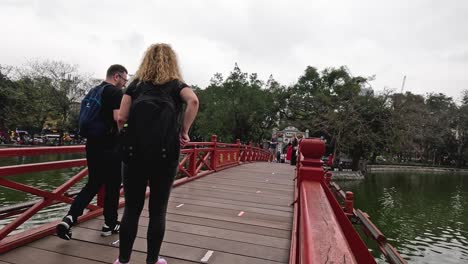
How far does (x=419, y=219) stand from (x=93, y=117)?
67.4 ft

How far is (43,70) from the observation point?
41.0 meters

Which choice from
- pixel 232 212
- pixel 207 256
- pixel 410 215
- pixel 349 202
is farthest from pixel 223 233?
pixel 410 215

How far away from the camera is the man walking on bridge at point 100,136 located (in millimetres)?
2947

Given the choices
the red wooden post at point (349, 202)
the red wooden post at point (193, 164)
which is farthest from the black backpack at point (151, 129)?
the red wooden post at point (349, 202)

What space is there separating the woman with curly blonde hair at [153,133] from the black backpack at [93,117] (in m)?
0.82

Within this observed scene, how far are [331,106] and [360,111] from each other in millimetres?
3507

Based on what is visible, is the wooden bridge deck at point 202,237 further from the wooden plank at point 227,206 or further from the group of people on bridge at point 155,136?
the group of people on bridge at point 155,136

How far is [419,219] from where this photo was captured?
61.7 ft

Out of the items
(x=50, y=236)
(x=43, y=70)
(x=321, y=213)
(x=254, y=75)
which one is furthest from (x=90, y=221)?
(x=43, y=70)

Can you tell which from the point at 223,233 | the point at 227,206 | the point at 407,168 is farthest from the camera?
the point at 407,168

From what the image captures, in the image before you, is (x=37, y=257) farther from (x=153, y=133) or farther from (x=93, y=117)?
(x=153, y=133)

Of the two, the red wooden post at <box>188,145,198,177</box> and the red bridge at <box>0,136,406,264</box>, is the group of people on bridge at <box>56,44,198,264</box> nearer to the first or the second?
the red bridge at <box>0,136,406,264</box>

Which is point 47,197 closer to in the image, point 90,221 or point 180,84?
point 90,221

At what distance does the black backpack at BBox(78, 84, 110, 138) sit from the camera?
9.65 feet
